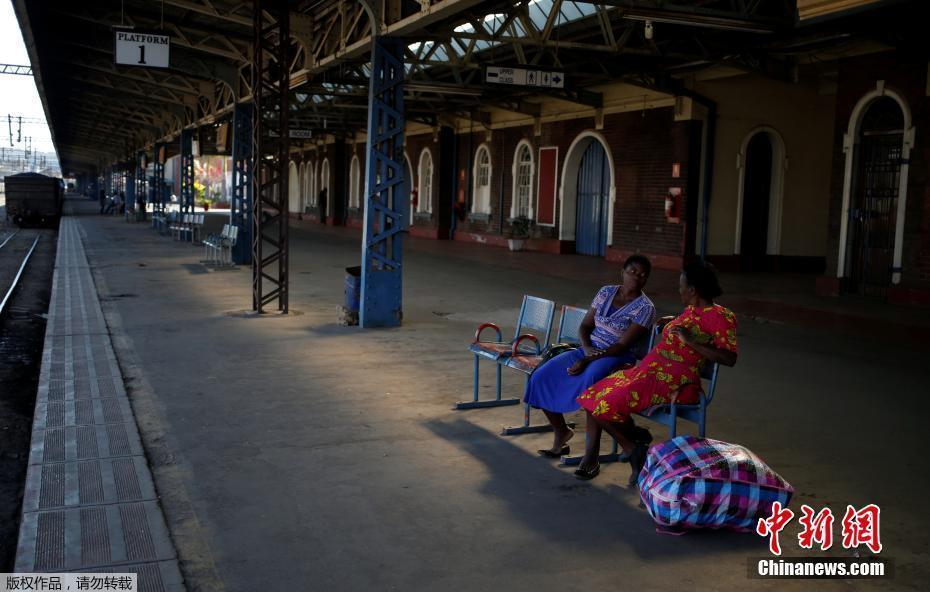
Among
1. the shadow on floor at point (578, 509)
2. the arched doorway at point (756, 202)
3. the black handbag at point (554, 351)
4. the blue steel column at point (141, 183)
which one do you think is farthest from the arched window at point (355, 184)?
the shadow on floor at point (578, 509)

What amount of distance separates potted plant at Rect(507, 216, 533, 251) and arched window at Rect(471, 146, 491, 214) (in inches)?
111

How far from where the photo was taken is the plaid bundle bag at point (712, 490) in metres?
4.34

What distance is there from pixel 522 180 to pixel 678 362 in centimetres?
2255

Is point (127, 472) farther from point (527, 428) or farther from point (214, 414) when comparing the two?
point (527, 428)

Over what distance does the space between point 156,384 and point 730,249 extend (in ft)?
50.6

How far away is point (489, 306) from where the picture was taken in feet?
44.4

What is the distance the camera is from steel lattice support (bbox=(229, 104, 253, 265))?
64.8ft

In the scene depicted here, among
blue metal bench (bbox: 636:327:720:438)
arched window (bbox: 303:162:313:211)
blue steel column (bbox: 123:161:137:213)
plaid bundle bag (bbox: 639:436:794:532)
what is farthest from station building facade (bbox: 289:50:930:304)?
blue steel column (bbox: 123:161:137:213)

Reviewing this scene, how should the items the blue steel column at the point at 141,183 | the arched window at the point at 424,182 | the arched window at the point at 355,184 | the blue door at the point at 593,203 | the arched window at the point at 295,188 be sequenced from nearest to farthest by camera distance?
the blue door at the point at 593,203 → the arched window at the point at 424,182 → the arched window at the point at 355,184 → the blue steel column at the point at 141,183 → the arched window at the point at 295,188

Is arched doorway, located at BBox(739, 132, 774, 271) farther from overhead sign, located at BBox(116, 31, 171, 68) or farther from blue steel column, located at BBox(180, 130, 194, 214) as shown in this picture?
blue steel column, located at BBox(180, 130, 194, 214)

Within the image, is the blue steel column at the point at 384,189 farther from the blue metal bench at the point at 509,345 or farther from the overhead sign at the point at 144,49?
the overhead sign at the point at 144,49

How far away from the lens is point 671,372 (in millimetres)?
5066

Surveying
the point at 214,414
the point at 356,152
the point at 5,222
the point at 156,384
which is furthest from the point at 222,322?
the point at 5,222

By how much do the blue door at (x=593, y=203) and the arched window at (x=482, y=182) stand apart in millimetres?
4965
